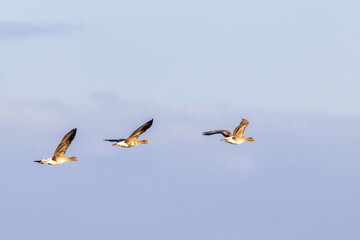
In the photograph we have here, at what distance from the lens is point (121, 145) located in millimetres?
132125

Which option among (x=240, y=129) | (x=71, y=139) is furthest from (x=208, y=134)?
(x=71, y=139)

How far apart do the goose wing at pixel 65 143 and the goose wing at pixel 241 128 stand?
2188 centimetres

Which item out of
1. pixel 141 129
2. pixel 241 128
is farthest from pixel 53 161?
pixel 241 128

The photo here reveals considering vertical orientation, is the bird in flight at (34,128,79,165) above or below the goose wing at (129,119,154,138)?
below

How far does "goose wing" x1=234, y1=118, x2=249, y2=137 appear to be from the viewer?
131250 millimetres

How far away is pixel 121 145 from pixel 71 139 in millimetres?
9784

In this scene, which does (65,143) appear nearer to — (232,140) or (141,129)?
(141,129)

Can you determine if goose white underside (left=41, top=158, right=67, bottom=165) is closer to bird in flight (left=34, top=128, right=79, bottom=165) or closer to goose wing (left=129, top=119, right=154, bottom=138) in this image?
bird in flight (left=34, top=128, right=79, bottom=165)

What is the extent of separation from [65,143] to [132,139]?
11359mm

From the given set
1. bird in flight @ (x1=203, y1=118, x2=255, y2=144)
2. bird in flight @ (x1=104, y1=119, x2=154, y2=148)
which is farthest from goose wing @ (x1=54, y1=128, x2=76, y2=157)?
bird in flight @ (x1=203, y1=118, x2=255, y2=144)

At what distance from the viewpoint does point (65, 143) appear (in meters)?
126

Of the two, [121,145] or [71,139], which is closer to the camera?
[71,139]

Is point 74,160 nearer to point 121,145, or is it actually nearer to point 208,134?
point 121,145

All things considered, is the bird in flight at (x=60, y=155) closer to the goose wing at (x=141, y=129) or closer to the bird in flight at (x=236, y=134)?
the goose wing at (x=141, y=129)
